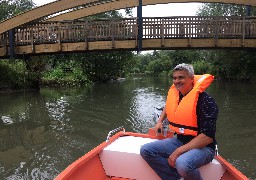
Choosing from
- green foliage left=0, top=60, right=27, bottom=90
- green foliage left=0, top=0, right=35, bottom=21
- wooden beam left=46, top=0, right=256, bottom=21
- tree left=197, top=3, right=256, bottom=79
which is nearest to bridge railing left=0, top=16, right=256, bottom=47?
wooden beam left=46, top=0, right=256, bottom=21

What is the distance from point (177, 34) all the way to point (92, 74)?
805 inches

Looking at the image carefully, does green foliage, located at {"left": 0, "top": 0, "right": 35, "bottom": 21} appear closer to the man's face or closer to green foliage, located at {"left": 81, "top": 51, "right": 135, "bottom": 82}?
green foliage, located at {"left": 81, "top": 51, "right": 135, "bottom": 82}

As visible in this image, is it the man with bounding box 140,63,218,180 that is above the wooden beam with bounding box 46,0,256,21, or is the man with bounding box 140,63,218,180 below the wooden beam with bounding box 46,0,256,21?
below

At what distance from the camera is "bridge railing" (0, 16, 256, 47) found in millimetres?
13711

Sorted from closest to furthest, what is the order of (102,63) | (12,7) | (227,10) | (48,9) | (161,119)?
(161,119) → (48,9) → (102,63) → (227,10) → (12,7)

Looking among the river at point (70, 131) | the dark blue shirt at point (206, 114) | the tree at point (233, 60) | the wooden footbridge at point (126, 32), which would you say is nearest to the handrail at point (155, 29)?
the wooden footbridge at point (126, 32)

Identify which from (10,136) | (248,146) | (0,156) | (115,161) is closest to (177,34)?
(248,146)

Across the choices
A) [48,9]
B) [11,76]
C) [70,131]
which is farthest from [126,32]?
[11,76]

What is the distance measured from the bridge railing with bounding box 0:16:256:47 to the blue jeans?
10.4 meters

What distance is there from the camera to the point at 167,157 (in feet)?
12.3

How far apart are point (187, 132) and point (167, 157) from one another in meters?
0.45

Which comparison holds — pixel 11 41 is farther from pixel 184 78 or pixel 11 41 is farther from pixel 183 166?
pixel 183 166

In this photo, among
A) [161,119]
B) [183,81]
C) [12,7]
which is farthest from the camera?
[12,7]

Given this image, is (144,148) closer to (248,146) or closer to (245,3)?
(248,146)
